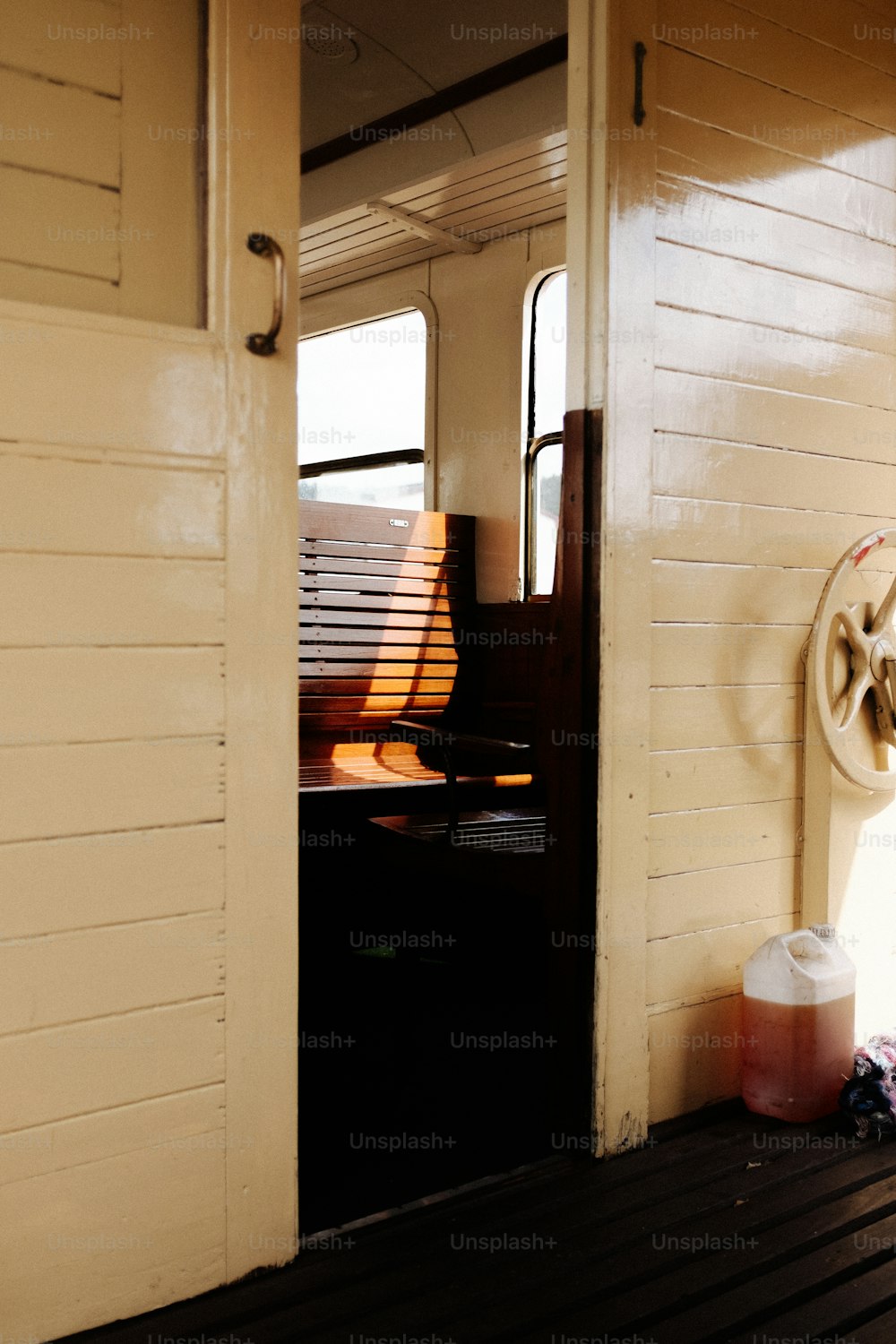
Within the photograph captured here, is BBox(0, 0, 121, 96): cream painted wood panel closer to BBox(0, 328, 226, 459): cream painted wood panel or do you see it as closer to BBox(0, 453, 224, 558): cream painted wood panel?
BBox(0, 328, 226, 459): cream painted wood panel

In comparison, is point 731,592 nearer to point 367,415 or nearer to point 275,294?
point 275,294

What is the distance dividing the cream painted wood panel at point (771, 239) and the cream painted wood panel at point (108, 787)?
1.56 m

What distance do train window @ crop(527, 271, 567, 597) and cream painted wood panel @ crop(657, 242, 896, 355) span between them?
2124 mm

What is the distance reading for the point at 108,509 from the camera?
5.87 ft

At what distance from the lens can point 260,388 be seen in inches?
76.7

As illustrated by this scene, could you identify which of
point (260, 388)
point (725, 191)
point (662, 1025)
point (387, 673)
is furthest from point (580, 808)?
point (387, 673)

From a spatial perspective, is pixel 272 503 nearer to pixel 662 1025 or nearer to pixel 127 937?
pixel 127 937

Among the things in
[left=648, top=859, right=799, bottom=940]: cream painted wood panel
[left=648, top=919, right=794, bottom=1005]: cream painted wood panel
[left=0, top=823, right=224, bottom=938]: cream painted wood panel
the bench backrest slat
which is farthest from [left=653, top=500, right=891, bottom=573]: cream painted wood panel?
the bench backrest slat

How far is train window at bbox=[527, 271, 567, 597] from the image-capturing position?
512 centimetres

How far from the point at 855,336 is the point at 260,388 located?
1789mm

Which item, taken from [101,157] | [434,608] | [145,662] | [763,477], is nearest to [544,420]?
[434,608]

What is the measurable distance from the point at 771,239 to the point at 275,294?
56.8 inches

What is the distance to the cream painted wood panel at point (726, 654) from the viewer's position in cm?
260

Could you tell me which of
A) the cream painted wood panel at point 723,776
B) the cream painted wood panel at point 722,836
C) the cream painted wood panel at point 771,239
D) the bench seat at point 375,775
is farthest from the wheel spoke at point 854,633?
the bench seat at point 375,775
